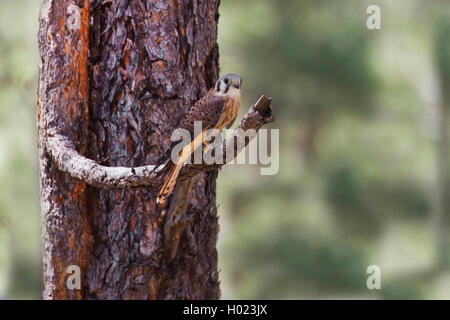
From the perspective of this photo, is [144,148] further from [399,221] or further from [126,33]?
[399,221]

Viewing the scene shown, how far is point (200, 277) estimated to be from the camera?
1574mm

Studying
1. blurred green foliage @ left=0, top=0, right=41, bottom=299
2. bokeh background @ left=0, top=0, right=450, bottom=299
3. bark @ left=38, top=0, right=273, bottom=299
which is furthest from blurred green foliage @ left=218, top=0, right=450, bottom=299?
bark @ left=38, top=0, right=273, bottom=299

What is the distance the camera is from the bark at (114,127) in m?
1.49

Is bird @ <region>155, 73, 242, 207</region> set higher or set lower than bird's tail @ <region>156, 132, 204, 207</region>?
higher

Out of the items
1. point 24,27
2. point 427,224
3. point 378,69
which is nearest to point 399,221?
point 427,224

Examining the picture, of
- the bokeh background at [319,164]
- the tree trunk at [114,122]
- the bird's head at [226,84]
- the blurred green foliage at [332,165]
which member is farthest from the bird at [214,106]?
the blurred green foliage at [332,165]

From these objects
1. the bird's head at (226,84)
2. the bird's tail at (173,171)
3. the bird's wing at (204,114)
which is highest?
the bird's head at (226,84)

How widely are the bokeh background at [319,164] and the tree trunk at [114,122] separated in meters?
2.85

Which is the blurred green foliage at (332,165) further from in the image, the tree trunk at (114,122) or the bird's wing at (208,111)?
the bird's wing at (208,111)

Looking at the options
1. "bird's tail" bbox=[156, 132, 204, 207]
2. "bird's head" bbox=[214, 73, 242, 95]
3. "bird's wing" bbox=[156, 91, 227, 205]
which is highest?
"bird's head" bbox=[214, 73, 242, 95]

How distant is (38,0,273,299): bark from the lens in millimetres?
1494

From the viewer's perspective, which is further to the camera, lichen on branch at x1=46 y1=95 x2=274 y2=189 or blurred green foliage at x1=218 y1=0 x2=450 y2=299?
blurred green foliage at x1=218 y1=0 x2=450 y2=299

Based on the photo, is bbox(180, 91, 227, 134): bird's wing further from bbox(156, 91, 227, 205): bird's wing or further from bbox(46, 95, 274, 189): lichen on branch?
bbox(46, 95, 274, 189): lichen on branch

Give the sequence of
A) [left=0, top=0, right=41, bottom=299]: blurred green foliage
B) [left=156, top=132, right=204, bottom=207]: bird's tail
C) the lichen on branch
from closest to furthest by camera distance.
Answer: the lichen on branch → [left=156, top=132, right=204, bottom=207]: bird's tail → [left=0, top=0, right=41, bottom=299]: blurred green foliage
